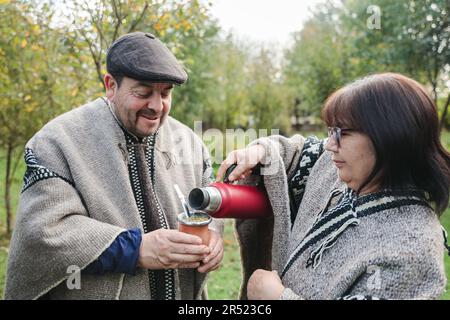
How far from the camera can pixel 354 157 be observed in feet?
6.02

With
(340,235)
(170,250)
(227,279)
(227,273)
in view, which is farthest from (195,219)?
(227,273)

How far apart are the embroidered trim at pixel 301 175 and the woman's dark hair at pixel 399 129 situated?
1.90 ft

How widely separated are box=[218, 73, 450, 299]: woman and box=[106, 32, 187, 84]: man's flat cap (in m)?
0.83

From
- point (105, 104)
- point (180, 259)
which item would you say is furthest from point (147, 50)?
point (180, 259)

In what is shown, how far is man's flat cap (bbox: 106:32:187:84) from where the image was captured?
223 centimetres

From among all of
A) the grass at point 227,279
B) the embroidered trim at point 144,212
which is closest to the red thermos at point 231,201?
the embroidered trim at point 144,212

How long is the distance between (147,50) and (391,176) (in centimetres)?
131

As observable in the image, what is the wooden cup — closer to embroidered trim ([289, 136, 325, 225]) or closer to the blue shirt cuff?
the blue shirt cuff

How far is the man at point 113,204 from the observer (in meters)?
2.12

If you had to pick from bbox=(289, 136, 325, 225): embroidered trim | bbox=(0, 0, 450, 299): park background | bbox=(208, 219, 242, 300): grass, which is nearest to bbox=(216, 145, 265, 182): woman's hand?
bbox=(289, 136, 325, 225): embroidered trim

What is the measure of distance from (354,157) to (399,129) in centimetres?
21

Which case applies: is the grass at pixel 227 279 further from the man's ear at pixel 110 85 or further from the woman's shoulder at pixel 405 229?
the woman's shoulder at pixel 405 229

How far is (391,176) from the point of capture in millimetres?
1800
